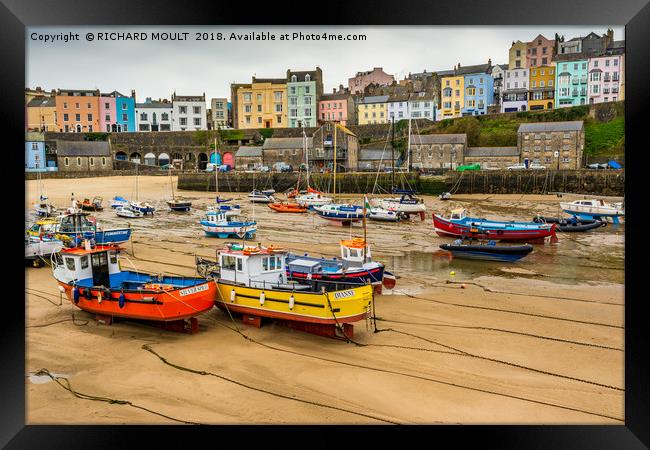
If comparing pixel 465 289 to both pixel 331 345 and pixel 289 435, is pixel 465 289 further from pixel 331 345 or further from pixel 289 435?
pixel 289 435

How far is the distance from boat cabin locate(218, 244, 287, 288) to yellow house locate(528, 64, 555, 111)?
29.4 meters

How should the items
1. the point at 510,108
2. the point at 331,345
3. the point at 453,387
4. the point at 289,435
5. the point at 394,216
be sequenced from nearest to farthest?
the point at 289,435 < the point at 453,387 < the point at 331,345 < the point at 394,216 < the point at 510,108

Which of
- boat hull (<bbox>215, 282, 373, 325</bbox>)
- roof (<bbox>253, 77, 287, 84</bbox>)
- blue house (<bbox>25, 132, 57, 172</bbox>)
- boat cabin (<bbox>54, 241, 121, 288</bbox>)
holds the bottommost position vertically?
boat hull (<bbox>215, 282, 373, 325</bbox>)

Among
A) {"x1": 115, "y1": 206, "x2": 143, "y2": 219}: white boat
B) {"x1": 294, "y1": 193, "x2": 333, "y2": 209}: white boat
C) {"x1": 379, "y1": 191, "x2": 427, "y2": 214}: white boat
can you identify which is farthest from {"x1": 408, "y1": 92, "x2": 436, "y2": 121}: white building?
{"x1": 115, "y1": 206, "x2": 143, "y2": 219}: white boat

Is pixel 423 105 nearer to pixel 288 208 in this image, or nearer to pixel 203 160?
pixel 203 160

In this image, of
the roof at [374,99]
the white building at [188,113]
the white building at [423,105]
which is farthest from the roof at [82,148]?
the white building at [423,105]

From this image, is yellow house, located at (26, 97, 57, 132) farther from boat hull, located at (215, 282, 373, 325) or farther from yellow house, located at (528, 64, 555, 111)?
yellow house, located at (528, 64, 555, 111)

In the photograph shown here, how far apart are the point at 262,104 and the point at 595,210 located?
22034mm

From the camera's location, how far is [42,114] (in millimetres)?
28844

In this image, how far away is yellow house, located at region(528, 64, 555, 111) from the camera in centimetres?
3288

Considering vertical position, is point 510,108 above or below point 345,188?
above

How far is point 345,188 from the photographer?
26984 millimetres
